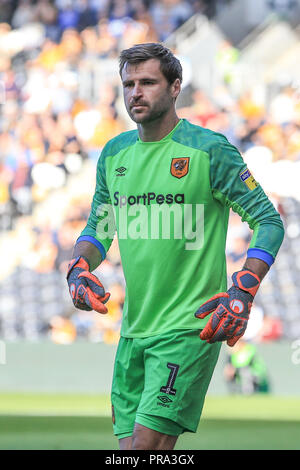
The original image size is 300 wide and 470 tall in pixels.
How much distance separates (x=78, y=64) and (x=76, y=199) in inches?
65.5

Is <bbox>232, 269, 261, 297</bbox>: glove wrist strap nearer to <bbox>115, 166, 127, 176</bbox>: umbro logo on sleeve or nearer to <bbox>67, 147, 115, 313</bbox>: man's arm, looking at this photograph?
<bbox>67, 147, 115, 313</bbox>: man's arm

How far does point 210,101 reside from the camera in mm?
9398

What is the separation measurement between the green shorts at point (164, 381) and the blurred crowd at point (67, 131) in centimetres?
547

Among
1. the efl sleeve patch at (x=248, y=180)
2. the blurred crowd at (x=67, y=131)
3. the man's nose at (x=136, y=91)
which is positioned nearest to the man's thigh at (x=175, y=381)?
the efl sleeve patch at (x=248, y=180)

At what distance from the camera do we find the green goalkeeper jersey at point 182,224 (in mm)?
2797

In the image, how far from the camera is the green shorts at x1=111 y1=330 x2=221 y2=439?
2691mm

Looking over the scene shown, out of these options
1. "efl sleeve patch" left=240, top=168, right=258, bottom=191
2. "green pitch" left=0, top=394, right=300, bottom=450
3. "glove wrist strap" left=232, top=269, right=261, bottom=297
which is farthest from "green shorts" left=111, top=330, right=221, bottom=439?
"green pitch" left=0, top=394, right=300, bottom=450

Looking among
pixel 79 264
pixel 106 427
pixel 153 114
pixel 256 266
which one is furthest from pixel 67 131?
pixel 256 266

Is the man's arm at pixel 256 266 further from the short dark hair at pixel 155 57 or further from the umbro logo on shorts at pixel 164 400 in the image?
the short dark hair at pixel 155 57

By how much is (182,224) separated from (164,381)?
525 millimetres

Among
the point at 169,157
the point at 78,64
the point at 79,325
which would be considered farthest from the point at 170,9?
the point at 169,157

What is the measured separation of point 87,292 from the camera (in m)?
2.84
